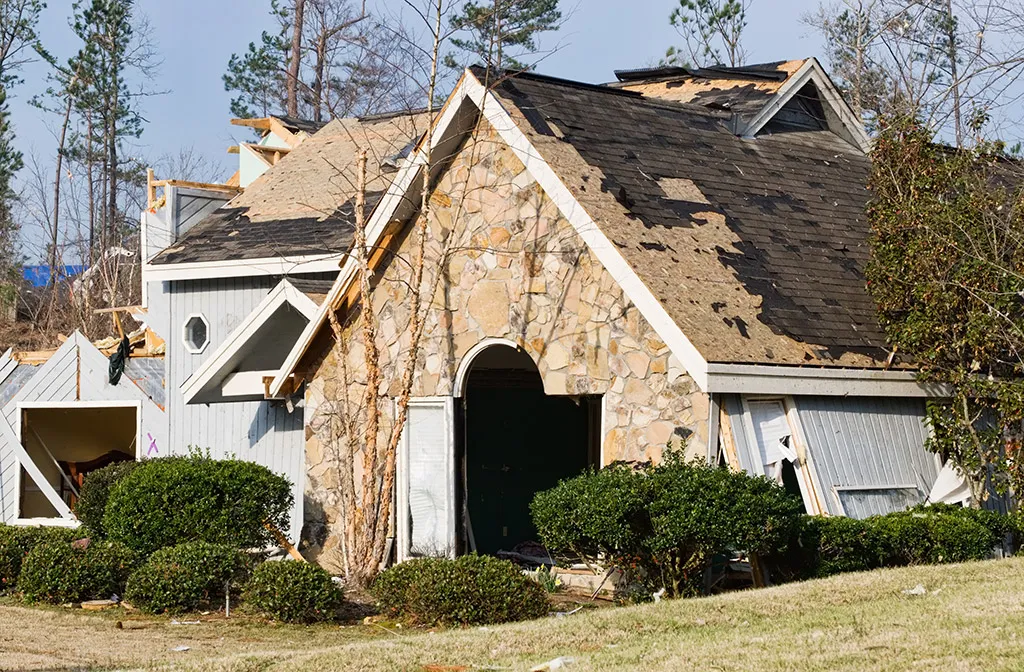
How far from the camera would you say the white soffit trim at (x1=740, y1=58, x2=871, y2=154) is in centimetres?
2030

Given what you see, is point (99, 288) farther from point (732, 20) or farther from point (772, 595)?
point (772, 595)

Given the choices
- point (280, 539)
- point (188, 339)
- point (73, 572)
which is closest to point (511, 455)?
point (280, 539)

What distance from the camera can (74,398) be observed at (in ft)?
77.8

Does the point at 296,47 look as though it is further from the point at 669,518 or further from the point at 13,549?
the point at 669,518

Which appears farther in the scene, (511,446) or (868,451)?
(511,446)

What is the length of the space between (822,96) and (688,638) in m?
13.1

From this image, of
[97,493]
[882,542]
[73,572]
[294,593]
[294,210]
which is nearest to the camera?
[294,593]

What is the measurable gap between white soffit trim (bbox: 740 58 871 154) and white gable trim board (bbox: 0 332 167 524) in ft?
37.0

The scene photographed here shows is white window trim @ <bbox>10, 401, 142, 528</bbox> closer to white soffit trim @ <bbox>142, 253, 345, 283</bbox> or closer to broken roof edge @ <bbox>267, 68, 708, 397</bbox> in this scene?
white soffit trim @ <bbox>142, 253, 345, 283</bbox>

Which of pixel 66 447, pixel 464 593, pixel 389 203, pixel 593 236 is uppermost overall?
pixel 389 203

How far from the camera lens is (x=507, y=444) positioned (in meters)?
20.7

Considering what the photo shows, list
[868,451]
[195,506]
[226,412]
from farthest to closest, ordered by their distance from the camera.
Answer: [226,412] → [195,506] → [868,451]

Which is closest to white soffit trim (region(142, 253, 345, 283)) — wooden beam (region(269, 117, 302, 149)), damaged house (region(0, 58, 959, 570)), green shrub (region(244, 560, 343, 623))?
damaged house (region(0, 58, 959, 570))

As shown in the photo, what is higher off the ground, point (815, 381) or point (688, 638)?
point (815, 381)
